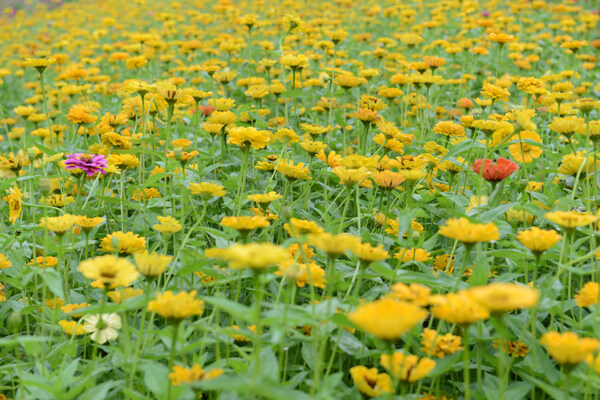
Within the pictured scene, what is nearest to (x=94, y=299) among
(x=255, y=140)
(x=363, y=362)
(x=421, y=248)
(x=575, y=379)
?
(x=255, y=140)

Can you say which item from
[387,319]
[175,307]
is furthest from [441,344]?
[175,307]

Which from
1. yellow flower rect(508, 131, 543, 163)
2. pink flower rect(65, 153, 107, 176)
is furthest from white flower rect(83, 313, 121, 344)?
yellow flower rect(508, 131, 543, 163)

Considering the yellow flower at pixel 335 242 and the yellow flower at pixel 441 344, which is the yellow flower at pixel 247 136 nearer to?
the yellow flower at pixel 335 242

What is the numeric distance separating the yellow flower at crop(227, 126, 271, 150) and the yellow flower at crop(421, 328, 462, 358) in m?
0.72

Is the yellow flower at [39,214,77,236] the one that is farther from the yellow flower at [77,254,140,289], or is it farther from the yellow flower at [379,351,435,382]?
the yellow flower at [379,351,435,382]

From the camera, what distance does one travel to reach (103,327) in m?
1.26

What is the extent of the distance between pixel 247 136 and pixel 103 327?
63 centimetres

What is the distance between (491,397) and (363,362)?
1.02 ft

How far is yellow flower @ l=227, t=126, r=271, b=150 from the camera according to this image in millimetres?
1543

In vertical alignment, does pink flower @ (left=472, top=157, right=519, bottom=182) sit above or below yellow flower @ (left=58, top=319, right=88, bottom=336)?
above

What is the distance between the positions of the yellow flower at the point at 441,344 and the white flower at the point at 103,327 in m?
0.68

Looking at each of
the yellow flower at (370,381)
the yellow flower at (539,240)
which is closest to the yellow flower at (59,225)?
the yellow flower at (370,381)

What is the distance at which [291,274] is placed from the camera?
0.98 meters

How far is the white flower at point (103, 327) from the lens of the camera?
1.24 metres
